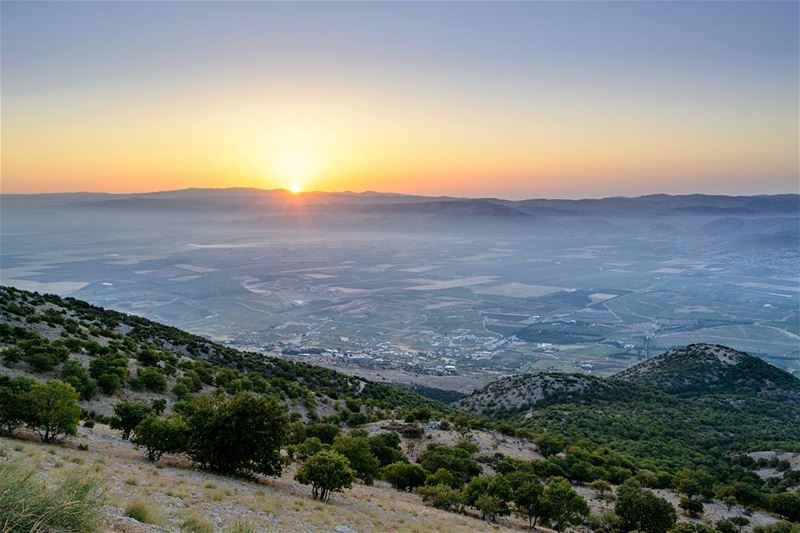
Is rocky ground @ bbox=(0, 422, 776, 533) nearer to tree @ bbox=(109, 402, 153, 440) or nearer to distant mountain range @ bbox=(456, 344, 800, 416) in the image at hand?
tree @ bbox=(109, 402, 153, 440)

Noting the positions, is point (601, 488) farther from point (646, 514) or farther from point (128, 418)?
point (128, 418)

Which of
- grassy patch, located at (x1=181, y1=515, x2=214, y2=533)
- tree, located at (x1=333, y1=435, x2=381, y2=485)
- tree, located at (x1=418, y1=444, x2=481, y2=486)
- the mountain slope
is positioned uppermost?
grassy patch, located at (x1=181, y1=515, x2=214, y2=533)

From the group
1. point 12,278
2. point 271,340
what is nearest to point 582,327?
point 271,340

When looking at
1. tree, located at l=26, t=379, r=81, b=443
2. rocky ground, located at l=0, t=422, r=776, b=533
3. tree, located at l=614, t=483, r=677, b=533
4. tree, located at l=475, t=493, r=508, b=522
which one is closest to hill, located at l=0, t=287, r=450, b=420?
rocky ground, located at l=0, t=422, r=776, b=533

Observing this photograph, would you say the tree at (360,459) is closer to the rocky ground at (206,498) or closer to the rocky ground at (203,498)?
the rocky ground at (206,498)

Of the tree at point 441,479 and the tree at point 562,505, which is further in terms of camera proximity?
the tree at point 441,479

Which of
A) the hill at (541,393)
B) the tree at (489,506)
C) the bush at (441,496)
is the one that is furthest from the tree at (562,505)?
the hill at (541,393)
